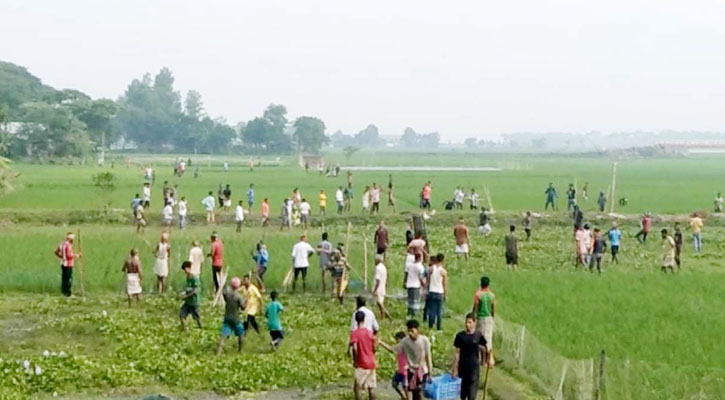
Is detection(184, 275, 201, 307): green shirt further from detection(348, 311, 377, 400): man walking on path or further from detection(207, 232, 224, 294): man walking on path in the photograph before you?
detection(348, 311, 377, 400): man walking on path

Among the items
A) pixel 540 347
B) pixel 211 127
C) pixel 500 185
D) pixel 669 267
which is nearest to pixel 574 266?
pixel 669 267

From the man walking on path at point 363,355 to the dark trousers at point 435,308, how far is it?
202 inches

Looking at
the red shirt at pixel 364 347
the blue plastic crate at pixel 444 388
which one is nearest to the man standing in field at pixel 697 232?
the blue plastic crate at pixel 444 388

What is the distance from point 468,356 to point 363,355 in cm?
154

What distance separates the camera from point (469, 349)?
12.3m

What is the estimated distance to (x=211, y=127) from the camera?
135125 millimetres

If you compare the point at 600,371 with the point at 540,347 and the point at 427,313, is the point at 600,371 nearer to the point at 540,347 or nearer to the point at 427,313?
the point at 540,347

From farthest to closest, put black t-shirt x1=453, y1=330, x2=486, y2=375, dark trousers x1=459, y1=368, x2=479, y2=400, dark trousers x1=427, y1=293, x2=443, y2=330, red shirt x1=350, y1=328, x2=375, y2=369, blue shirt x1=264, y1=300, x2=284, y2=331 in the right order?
dark trousers x1=427, y1=293, x2=443, y2=330, blue shirt x1=264, y1=300, x2=284, y2=331, red shirt x1=350, y1=328, x2=375, y2=369, dark trousers x1=459, y1=368, x2=479, y2=400, black t-shirt x1=453, y1=330, x2=486, y2=375

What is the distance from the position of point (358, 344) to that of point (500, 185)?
179 ft

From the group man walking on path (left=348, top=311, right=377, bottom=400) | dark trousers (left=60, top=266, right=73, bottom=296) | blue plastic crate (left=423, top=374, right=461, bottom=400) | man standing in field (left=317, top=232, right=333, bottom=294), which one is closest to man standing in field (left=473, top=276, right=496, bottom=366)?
blue plastic crate (left=423, top=374, right=461, bottom=400)

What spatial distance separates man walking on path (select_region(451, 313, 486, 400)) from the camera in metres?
12.3

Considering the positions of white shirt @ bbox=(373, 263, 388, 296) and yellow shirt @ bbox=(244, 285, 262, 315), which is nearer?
yellow shirt @ bbox=(244, 285, 262, 315)

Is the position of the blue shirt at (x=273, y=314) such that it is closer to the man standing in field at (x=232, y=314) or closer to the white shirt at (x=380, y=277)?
the man standing in field at (x=232, y=314)

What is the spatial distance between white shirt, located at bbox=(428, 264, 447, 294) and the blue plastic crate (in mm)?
4725
